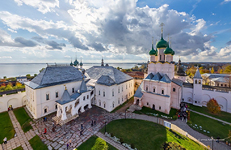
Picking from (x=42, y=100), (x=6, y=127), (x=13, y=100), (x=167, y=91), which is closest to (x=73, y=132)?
(x=42, y=100)

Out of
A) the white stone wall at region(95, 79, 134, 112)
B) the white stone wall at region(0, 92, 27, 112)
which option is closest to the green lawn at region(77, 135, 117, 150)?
the white stone wall at region(95, 79, 134, 112)

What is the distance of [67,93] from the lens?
59.6 feet

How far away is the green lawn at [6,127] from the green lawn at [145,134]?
12827mm

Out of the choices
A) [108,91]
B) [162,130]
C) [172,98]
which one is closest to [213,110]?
[172,98]

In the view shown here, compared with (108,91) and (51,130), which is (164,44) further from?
(51,130)

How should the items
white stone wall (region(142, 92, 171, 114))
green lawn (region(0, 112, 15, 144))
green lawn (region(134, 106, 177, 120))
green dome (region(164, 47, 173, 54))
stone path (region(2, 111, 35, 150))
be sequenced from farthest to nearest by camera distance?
green dome (region(164, 47, 173, 54)) < white stone wall (region(142, 92, 171, 114)) < green lawn (region(134, 106, 177, 120)) < green lawn (region(0, 112, 15, 144)) < stone path (region(2, 111, 35, 150))

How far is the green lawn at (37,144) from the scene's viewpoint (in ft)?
39.3

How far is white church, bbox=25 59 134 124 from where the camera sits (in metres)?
17.6

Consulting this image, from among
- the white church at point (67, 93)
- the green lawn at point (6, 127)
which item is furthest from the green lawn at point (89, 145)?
the green lawn at point (6, 127)

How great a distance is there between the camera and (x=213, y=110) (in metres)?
19.1

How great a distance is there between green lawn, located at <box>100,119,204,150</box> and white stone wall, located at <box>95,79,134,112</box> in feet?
14.6

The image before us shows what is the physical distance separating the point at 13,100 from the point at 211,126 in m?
37.3

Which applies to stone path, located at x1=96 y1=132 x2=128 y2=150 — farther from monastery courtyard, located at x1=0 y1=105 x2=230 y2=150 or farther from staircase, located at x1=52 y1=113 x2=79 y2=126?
staircase, located at x1=52 y1=113 x2=79 y2=126

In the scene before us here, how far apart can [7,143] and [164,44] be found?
A: 3112 centimetres
